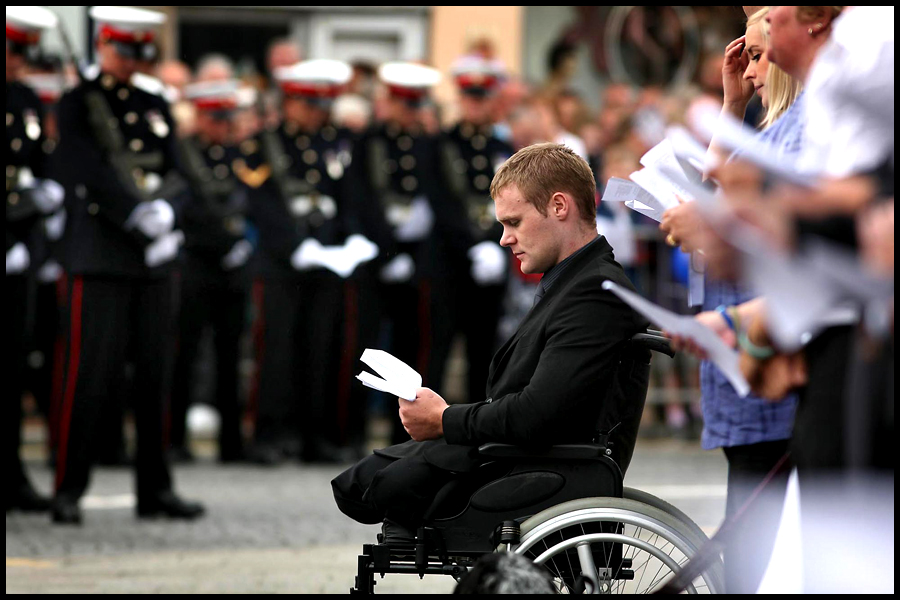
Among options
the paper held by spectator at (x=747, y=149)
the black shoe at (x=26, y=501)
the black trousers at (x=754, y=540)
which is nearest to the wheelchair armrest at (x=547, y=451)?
the black trousers at (x=754, y=540)

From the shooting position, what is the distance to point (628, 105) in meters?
12.8

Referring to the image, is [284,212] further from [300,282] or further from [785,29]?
[785,29]

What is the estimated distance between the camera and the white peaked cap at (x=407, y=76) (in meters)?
9.80

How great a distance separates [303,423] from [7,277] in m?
2.69

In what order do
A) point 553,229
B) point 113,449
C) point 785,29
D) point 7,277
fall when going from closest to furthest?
→ point 785,29 → point 553,229 → point 7,277 → point 113,449

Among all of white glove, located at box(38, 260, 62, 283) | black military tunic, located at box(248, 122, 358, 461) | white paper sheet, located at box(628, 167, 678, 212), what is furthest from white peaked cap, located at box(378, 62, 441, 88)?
white paper sheet, located at box(628, 167, 678, 212)

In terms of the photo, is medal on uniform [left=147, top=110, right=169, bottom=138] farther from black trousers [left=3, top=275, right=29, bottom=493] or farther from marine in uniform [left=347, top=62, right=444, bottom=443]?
marine in uniform [left=347, top=62, right=444, bottom=443]

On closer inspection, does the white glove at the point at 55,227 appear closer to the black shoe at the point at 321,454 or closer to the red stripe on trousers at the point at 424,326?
the black shoe at the point at 321,454

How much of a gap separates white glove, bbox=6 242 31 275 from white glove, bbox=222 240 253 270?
6.90 feet

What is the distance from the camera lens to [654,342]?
137 inches

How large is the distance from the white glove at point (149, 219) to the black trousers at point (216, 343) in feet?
8.37

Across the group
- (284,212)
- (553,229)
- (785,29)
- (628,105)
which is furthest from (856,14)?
(628,105)

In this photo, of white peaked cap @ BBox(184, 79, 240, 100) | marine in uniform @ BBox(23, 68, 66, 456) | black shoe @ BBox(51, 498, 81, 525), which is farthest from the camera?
white peaked cap @ BBox(184, 79, 240, 100)

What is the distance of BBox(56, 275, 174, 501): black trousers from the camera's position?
6.96 m
